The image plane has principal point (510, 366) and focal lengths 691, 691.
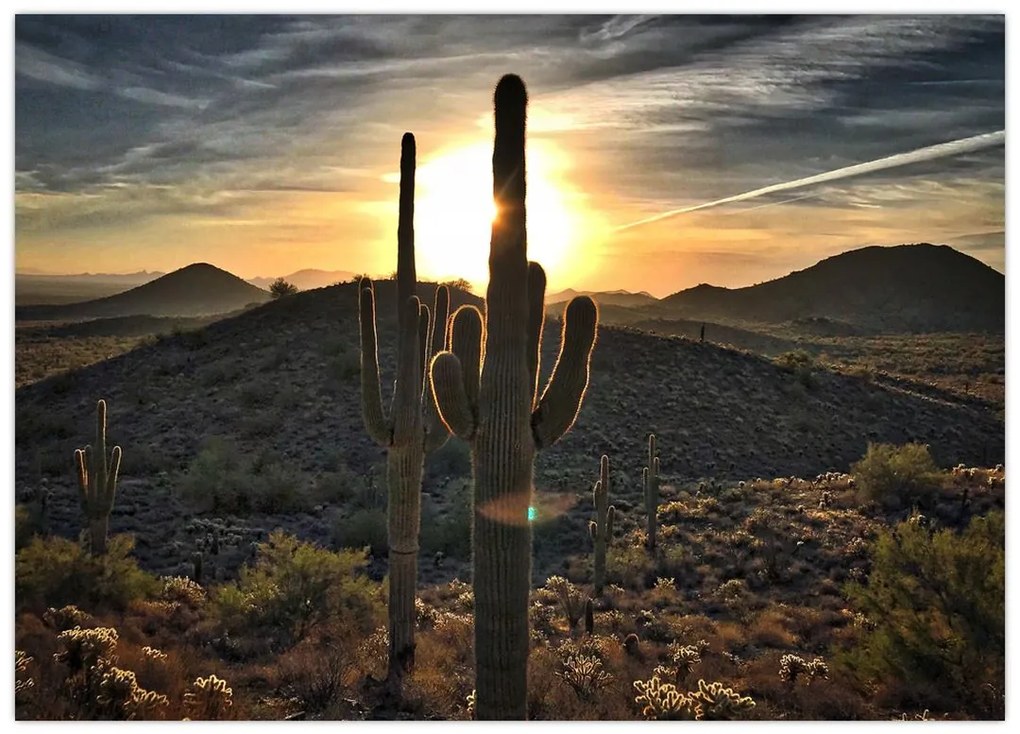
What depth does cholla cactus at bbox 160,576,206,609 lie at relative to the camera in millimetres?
11570

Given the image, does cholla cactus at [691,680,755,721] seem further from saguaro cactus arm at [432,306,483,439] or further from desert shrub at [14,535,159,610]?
desert shrub at [14,535,159,610]

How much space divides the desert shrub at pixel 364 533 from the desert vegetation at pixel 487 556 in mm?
74

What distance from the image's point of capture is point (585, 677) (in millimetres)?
8250

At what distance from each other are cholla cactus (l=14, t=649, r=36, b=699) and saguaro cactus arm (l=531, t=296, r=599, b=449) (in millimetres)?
5708

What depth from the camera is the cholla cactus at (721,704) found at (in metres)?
6.57

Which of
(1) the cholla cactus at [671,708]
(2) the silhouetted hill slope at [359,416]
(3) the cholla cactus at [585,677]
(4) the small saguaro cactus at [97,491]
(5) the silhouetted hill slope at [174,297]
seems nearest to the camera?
(1) the cholla cactus at [671,708]

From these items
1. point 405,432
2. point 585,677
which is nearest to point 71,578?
point 405,432

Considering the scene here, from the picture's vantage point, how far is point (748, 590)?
13812mm

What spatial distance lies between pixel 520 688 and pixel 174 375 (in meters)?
29.1

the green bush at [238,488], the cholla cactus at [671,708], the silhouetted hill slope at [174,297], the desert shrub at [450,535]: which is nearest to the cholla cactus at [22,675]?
the silhouetted hill slope at [174,297]

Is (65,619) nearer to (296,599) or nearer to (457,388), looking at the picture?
(296,599)

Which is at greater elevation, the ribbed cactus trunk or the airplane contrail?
the airplane contrail

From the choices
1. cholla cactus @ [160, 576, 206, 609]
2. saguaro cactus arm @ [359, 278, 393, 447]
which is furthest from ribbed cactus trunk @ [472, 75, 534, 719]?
cholla cactus @ [160, 576, 206, 609]

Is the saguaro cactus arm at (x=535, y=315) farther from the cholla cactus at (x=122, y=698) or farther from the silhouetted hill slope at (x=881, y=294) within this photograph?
the silhouetted hill slope at (x=881, y=294)
